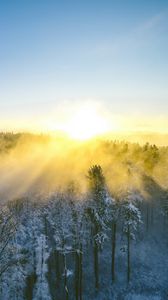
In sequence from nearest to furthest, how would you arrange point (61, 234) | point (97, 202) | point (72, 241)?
point (61, 234) → point (97, 202) → point (72, 241)

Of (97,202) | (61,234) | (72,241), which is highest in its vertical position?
(97,202)

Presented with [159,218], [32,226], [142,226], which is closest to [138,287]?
[32,226]

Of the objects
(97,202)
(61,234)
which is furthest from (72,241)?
(97,202)

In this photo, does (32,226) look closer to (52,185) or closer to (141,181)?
(52,185)

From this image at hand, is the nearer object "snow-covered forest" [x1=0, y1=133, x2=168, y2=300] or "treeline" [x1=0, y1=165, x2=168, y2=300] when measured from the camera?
"treeline" [x1=0, y1=165, x2=168, y2=300]

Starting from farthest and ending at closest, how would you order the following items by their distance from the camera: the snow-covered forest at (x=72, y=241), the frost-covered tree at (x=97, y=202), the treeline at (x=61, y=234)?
1. the frost-covered tree at (x=97, y=202)
2. the snow-covered forest at (x=72, y=241)
3. the treeline at (x=61, y=234)

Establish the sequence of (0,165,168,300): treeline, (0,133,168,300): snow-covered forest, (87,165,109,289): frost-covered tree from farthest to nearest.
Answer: (87,165,109,289): frost-covered tree, (0,133,168,300): snow-covered forest, (0,165,168,300): treeline

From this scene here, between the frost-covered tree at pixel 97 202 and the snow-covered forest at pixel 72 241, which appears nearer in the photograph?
the snow-covered forest at pixel 72 241

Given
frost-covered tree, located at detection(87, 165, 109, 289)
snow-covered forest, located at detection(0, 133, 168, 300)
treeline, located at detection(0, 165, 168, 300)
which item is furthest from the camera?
frost-covered tree, located at detection(87, 165, 109, 289)

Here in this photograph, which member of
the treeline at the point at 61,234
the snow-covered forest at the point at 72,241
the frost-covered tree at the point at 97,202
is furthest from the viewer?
the frost-covered tree at the point at 97,202

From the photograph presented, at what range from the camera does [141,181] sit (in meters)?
79.3

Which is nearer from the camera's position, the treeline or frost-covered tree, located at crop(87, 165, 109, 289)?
the treeline

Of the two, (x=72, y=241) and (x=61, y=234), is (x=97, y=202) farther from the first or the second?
(x=72, y=241)

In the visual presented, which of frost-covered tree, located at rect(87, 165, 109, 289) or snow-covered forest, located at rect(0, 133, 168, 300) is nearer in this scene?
snow-covered forest, located at rect(0, 133, 168, 300)
